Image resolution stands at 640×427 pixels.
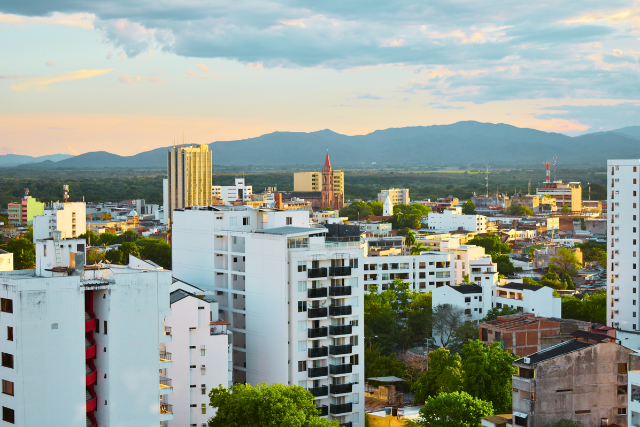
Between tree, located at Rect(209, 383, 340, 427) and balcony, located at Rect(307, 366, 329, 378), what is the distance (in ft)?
19.9

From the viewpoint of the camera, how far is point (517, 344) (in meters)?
48.8

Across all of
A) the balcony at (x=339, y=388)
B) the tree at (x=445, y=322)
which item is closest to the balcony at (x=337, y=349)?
the balcony at (x=339, y=388)

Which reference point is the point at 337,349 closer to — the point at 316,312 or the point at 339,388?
the point at 339,388

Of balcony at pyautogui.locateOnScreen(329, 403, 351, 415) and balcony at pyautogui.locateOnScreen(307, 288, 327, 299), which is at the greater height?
balcony at pyautogui.locateOnScreen(307, 288, 327, 299)

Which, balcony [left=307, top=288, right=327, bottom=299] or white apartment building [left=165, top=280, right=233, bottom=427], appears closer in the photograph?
white apartment building [left=165, top=280, right=233, bottom=427]

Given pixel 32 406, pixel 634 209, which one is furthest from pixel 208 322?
pixel 634 209

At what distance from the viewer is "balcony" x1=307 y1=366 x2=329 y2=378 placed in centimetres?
3703

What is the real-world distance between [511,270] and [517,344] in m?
36.7

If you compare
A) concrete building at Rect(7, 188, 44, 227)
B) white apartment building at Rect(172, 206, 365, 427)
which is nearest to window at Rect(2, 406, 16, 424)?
white apartment building at Rect(172, 206, 365, 427)

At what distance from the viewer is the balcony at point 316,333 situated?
122ft

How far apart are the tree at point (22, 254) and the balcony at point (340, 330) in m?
39.3

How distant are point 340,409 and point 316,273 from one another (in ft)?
21.0

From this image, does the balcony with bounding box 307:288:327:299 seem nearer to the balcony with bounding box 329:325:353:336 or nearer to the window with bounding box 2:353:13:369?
the balcony with bounding box 329:325:353:336

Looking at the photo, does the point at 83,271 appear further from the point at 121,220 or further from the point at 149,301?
the point at 121,220
